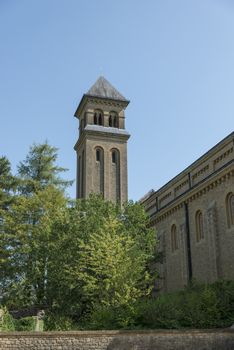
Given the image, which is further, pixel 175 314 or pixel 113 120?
pixel 113 120

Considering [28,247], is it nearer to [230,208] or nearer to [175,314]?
[175,314]

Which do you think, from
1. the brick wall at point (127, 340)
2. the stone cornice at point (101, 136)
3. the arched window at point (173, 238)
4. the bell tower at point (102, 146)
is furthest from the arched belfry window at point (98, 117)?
the brick wall at point (127, 340)

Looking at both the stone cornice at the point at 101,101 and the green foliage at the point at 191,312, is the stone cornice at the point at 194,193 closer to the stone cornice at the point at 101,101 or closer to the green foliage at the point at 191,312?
the green foliage at the point at 191,312

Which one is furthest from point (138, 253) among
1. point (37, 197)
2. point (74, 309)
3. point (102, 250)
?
point (37, 197)

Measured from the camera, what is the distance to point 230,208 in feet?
94.9

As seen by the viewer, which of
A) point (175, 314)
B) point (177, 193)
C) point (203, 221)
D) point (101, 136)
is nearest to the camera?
point (175, 314)

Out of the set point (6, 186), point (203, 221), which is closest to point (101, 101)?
point (6, 186)

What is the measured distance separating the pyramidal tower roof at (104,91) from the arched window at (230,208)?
26518 mm

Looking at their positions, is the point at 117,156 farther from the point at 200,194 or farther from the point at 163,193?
the point at 200,194

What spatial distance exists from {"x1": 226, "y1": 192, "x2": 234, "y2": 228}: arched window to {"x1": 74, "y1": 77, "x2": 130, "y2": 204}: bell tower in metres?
18.7

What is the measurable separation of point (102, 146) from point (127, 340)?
3142 centimetres

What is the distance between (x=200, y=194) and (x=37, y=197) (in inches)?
465

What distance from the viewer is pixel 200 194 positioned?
106 ft

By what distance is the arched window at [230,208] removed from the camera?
28.6 meters
